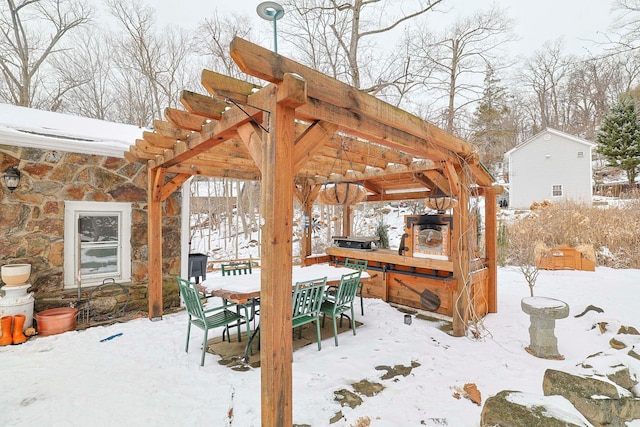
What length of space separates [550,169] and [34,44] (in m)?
21.1

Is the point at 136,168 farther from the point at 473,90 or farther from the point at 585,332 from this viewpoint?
the point at 473,90

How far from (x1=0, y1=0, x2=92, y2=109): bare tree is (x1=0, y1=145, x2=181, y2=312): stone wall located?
8.68 meters

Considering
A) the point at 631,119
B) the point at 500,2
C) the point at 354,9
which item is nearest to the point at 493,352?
the point at 354,9

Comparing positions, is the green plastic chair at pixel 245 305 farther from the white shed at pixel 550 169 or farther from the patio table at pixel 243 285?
the white shed at pixel 550 169

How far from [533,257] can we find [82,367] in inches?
352

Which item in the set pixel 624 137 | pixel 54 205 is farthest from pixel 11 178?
pixel 624 137

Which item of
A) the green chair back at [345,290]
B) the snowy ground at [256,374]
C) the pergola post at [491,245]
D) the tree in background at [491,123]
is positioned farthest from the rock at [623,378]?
the tree in background at [491,123]

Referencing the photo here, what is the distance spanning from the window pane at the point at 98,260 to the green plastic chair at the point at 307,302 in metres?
3.07

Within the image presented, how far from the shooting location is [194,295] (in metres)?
3.01

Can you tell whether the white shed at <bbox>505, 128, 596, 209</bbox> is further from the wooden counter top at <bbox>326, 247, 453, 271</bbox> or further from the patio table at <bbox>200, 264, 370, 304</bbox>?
the patio table at <bbox>200, 264, 370, 304</bbox>

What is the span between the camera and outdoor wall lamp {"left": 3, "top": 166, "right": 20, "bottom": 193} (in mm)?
3728

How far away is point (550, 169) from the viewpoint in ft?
47.4

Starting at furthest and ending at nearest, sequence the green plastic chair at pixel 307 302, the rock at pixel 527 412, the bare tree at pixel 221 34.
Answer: the bare tree at pixel 221 34
the green plastic chair at pixel 307 302
the rock at pixel 527 412

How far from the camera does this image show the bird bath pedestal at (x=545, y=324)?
3186mm
